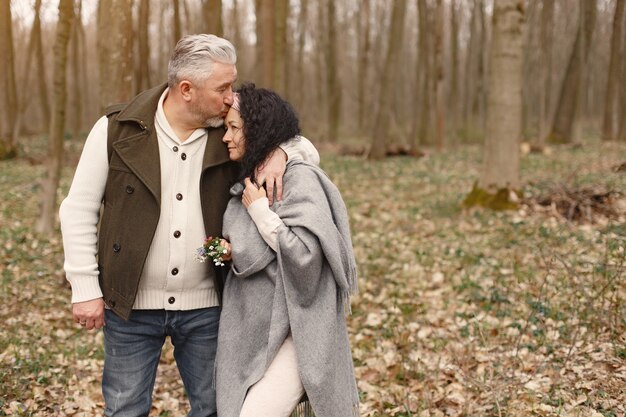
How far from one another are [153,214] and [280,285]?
26.6 inches

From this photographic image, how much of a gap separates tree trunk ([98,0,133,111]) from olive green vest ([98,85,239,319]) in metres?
3.77

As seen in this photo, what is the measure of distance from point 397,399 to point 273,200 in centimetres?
242

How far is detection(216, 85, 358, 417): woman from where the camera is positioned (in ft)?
8.47

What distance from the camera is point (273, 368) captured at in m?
2.67

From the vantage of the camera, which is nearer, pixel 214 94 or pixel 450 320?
pixel 214 94

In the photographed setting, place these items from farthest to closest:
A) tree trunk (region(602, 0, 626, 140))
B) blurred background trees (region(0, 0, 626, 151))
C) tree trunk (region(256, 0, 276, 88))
Result: tree trunk (region(602, 0, 626, 140)) → tree trunk (region(256, 0, 276, 88)) → blurred background trees (region(0, 0, 626, 151))

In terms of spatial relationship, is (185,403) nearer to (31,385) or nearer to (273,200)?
(31,385)

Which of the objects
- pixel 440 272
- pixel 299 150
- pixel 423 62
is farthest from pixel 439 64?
pixel 299 150

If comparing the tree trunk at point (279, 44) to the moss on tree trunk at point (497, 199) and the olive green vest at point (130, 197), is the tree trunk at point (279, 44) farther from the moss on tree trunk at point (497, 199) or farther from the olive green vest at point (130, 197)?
the olive green vest at point (130, 197)

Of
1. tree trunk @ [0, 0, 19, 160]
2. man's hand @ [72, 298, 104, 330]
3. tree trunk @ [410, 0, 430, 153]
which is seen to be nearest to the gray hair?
man's hand @ [72, 298, 104, 330]

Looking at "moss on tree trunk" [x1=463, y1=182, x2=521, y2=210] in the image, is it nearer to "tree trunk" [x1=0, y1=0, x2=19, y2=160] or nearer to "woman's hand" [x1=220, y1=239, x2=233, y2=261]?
"woman's hand" [x1=220, y1=239, x2=233, y2=261]

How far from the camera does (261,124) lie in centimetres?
271

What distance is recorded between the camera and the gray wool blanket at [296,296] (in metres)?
2.58

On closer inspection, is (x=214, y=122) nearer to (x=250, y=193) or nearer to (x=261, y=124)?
(x=261, y=124)
